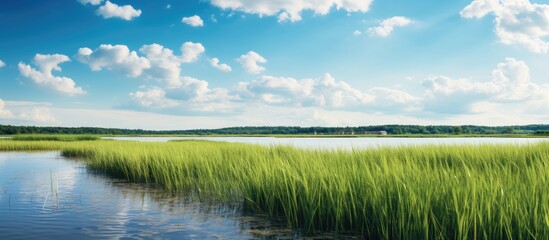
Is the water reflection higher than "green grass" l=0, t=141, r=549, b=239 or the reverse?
the reverse

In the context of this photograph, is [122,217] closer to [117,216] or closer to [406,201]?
[117,216]

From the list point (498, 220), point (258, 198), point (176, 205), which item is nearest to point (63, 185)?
point (176, 205)

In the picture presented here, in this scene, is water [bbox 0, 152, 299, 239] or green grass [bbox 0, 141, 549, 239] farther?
water [bbox 0, 152, 299, 239]

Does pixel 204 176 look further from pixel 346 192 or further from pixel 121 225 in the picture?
pixel 346 192

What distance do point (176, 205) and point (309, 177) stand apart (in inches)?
140

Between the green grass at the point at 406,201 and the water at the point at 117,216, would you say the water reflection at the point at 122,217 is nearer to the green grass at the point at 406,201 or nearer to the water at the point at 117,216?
the water at the point at 117,216

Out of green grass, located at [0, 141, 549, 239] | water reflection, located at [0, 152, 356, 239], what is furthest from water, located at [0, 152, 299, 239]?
green grass, located at [0, 141, 549, 239]

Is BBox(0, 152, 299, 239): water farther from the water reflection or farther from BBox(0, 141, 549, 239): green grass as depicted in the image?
BBox(0, 141, 549, 239): green grass

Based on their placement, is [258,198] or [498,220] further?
[258,198]

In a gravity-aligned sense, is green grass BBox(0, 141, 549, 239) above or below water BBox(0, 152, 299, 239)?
above

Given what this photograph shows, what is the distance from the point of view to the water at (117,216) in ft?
23.9

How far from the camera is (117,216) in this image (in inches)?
345

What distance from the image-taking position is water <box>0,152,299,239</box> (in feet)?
23.9

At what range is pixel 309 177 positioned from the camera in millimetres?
8438
